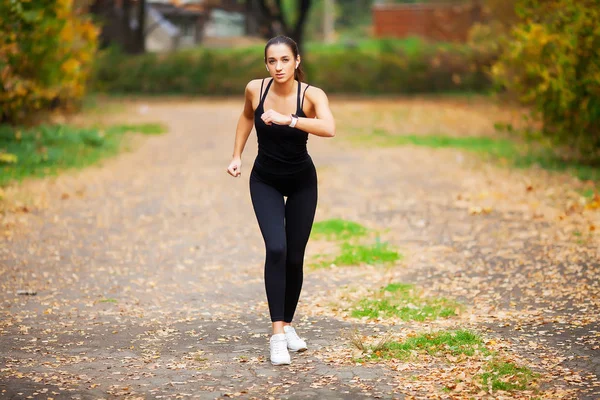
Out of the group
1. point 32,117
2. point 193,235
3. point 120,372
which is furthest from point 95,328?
point 32,117

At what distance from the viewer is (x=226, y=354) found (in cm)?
559

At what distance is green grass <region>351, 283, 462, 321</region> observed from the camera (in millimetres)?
6445

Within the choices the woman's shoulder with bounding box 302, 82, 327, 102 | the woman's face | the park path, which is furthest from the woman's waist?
the park path

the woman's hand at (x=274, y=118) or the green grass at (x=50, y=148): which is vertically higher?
the woman's hand at (x=274, y=118)

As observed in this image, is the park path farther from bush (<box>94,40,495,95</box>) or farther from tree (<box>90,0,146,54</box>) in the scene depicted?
tree (<box>90,0,146,54</box>)

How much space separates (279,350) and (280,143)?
4.21 feet

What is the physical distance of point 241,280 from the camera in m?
7.82

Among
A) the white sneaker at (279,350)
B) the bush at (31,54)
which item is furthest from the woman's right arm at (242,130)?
the bush at (31,54)

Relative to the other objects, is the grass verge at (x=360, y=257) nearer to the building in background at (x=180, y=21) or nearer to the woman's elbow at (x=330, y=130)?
the woman's elbow at (x=330, y=130)

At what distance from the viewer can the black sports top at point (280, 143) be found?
17.4 feet

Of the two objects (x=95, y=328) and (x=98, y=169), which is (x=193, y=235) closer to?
(x=95, y=328)

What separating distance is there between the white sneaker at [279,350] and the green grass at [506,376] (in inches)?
46.9

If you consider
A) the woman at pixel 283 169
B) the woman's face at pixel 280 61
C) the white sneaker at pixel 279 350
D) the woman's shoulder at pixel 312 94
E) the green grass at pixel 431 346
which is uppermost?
the woman's face at pixel 280 61

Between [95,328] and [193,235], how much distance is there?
3546 mm
